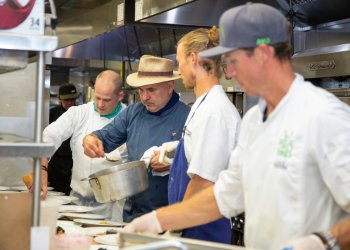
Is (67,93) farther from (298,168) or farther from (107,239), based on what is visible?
(298,168)

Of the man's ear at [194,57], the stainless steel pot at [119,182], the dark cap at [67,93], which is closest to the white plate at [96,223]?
the stainless steel pot at [119,182]

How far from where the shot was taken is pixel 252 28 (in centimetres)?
178

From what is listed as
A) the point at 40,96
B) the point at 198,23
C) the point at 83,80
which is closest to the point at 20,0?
the point at 40,96

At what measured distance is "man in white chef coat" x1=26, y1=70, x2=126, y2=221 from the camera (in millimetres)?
4172

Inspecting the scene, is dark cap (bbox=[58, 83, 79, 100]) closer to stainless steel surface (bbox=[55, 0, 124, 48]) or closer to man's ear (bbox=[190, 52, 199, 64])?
stainless steel surface (bbox=[55, 0, 124, 48])

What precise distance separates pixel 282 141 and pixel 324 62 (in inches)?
88.5

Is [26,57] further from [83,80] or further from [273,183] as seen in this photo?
[83,80]

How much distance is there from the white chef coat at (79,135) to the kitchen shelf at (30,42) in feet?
8.15

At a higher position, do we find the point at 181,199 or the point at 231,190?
the point at 231,190

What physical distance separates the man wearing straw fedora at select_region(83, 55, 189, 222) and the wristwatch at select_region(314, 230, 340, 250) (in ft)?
5.60

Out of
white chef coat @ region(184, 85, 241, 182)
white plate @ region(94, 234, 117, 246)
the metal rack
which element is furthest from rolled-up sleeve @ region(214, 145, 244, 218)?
white plate @ region(94, 234, 117, 246)

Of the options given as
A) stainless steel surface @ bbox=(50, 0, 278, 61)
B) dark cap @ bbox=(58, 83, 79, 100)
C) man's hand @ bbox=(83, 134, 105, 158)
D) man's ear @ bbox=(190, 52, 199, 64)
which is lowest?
man's hand @ bbox=(83, 134, 105, 158)

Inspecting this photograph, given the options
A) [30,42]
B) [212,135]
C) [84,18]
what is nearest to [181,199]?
[212,135]

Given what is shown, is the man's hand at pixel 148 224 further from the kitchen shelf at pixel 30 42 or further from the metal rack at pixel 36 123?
the kitchen shelf at pixel 30 42
